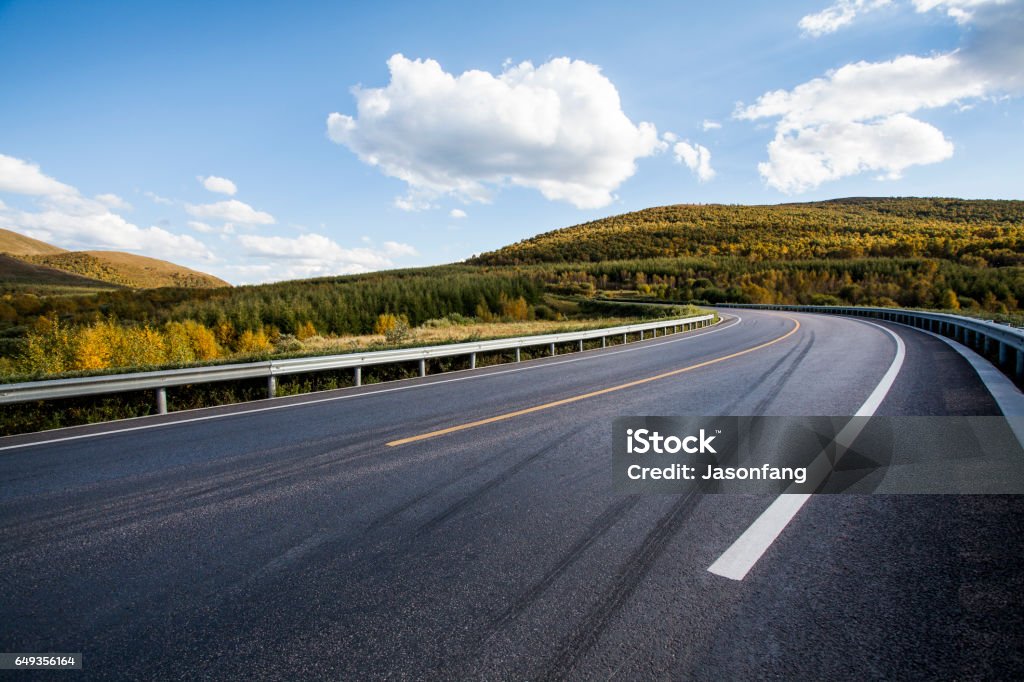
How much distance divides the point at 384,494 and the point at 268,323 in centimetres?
5131

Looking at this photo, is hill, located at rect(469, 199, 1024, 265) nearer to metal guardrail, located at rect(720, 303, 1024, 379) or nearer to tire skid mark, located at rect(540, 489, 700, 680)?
metal guardrail, located at rect(720, 303, 1024, 379)

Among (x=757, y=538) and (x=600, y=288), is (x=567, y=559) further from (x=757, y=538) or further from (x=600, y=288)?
(x=600, y=288)

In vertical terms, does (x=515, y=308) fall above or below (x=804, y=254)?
below

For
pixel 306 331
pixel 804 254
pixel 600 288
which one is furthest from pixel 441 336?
pixel 804 254

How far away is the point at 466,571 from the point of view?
3.11 m

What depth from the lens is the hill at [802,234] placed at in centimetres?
10275

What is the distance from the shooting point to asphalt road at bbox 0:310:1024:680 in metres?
2.35

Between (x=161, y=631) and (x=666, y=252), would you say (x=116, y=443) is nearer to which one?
(x=161, y=631)

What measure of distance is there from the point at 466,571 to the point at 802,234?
157 metres

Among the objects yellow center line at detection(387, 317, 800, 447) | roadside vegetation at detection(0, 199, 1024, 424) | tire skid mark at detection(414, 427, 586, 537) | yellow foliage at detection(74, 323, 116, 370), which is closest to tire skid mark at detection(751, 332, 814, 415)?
yellow center line at detection(387, 317, 800, 447)

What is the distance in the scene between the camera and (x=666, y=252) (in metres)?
145

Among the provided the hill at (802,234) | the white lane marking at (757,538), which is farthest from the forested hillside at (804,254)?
the white lane marking at (757,538)

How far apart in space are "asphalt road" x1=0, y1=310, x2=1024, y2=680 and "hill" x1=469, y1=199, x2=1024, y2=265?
107686 millimetres

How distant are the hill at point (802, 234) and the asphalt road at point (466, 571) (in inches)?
4240
